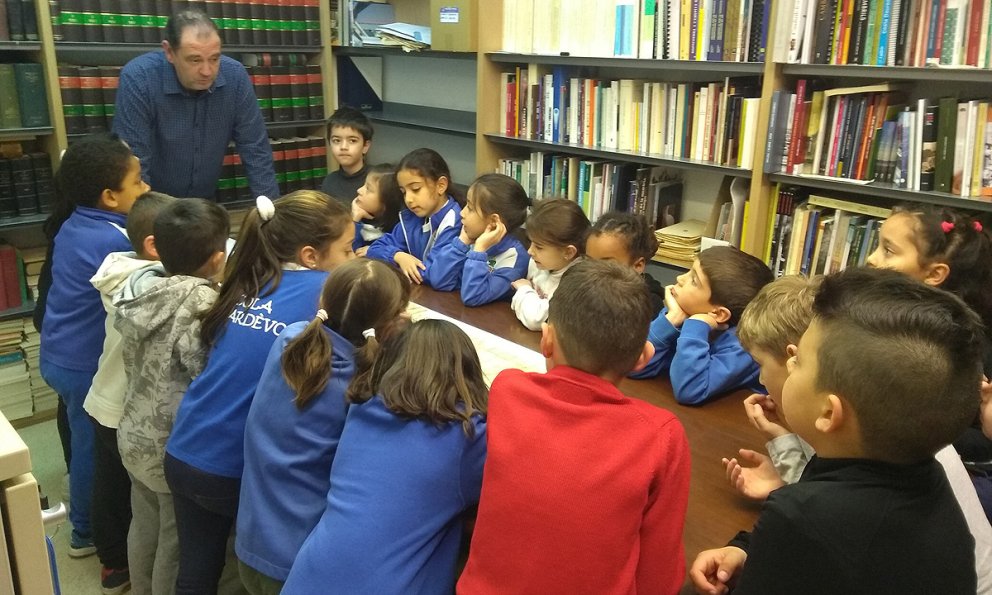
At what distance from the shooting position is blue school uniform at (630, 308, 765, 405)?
5.57 feet

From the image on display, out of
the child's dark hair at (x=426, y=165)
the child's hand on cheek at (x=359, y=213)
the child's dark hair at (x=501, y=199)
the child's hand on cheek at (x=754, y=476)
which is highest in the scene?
the child's dark hair at (x=426, y=165)

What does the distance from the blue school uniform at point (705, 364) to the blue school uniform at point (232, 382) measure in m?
0.81

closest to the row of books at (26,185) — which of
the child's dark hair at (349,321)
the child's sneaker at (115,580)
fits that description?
the child's sneaker at (115,580)

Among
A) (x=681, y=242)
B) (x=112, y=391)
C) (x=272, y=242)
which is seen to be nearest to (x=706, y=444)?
(x=272, y=242)

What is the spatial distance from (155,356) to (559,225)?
3.77 feet

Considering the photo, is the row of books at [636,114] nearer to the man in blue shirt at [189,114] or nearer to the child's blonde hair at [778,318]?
the man in blue shirt at [189,114]

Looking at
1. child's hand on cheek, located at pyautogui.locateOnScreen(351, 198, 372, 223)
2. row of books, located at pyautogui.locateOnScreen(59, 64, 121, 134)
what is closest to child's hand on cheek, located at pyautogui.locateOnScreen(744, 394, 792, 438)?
child's hand on cheek, located at pyautogui.locateOnScreen(351, 198, 372, 223)

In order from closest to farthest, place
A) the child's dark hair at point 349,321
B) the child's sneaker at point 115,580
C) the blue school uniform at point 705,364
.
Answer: the child's dark hair at point 349,321, the blue school uniform at point 705,364, the child's sneaker at point 115,580

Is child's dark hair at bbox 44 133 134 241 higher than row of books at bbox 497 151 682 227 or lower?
higher

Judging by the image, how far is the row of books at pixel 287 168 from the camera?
394 centimetres

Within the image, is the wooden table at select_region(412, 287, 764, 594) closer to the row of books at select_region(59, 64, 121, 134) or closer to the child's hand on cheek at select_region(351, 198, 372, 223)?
the child's hand on cheek at select_region(351, 198, 372, 223)

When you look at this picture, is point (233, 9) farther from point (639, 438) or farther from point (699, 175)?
point (639, 438)

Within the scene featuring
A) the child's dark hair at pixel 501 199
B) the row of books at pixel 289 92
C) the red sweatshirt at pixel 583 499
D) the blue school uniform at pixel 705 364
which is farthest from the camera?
the row of books at pixel 289 92

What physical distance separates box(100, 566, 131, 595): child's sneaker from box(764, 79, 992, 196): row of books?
7.96 ft
